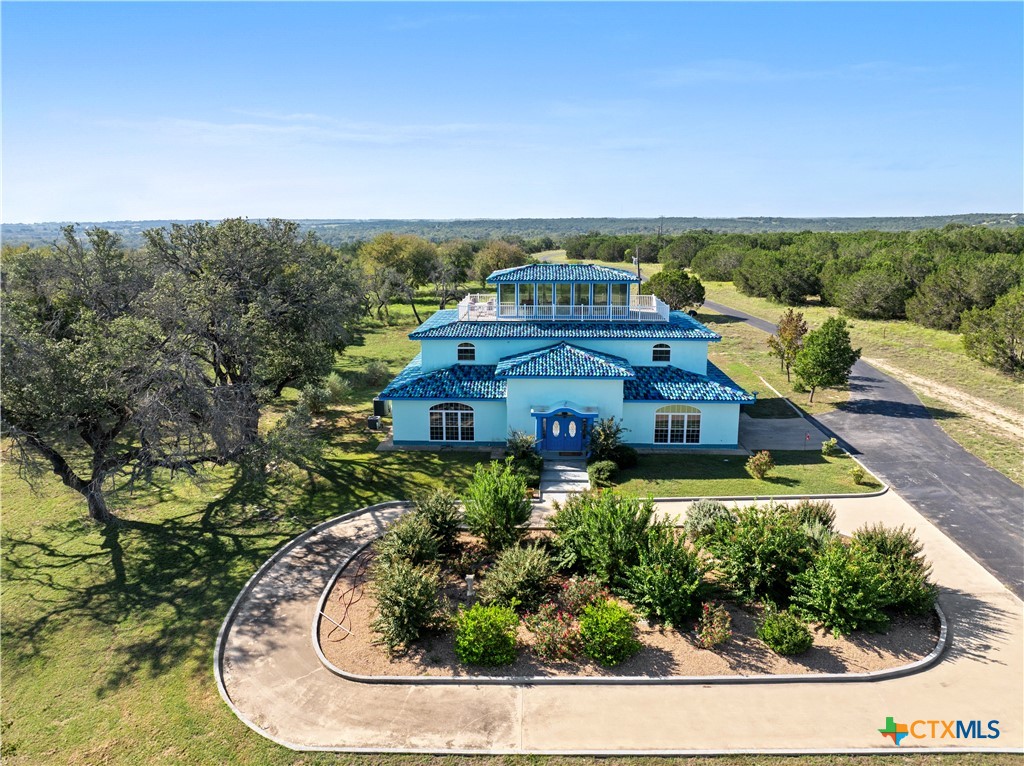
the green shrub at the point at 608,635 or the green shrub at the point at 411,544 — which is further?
the green shrub at the point at 411,544

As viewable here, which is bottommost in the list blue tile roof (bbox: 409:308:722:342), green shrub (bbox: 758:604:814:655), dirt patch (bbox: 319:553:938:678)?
dirt patch (bbox: 319:553:938:678)

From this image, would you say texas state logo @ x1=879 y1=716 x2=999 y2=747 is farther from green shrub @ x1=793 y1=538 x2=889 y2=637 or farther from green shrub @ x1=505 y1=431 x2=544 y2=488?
green shrub @ x1=505 y1=431 x2=544 y2=488

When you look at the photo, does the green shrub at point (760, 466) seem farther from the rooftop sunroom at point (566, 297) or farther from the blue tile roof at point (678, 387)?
the rooftop sunroom at point (566, 297)

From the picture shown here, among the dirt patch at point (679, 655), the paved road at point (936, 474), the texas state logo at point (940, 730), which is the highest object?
the paved road at point (936, 474)

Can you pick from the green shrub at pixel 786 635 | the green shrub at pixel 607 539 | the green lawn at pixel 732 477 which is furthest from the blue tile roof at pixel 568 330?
the green shrub at pixel 786 635

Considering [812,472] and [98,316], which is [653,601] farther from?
[98,316]

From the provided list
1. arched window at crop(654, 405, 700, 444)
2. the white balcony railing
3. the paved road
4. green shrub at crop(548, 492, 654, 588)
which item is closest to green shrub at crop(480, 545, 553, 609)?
green shrub at crop(548, 492, 654, 588)

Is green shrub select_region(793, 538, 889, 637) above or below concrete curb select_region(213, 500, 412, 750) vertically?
above
